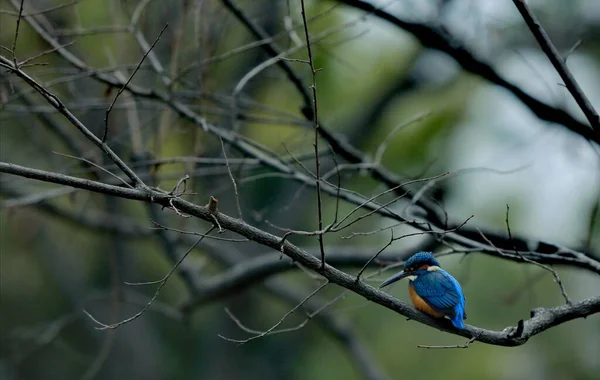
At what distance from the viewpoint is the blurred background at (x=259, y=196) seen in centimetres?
449

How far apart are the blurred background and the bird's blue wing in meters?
0.94

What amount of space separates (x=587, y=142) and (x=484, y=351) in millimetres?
7315

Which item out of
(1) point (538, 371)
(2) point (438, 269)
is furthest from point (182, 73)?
(1) point (538, 371)

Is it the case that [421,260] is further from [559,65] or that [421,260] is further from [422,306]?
[559,65]

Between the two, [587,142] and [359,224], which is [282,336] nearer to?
[359,224]

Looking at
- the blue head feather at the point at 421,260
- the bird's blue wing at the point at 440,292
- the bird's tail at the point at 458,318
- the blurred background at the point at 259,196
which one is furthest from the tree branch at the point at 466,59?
the bird's tail at the point at 458,318

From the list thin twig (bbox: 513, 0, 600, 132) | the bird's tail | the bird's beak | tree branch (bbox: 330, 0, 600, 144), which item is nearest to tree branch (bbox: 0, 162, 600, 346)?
the bird's tail

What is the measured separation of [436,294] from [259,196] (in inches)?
229

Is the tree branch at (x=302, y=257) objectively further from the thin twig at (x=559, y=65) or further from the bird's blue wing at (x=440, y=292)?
the thin twig at (x=559, y=65)

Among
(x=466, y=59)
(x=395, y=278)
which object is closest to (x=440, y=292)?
(x=395, y=278)

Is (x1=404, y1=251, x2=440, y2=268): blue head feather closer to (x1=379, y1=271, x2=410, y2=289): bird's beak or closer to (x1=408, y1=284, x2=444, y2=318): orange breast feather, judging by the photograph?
(x1=379, y1=271, x2=410, y2=289): bird's beak

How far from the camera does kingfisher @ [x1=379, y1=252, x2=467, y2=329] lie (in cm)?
221

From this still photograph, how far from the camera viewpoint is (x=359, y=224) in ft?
24.1

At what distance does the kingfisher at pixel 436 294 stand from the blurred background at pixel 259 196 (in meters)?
Answer: 0.90
